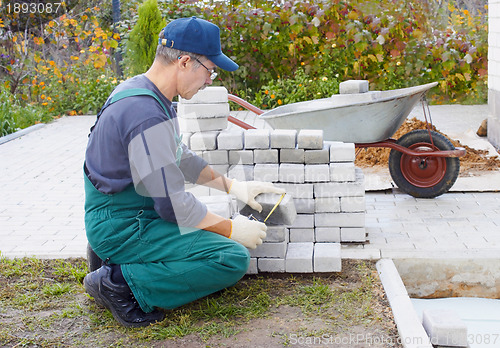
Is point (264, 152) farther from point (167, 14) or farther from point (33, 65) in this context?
point (33, 65)

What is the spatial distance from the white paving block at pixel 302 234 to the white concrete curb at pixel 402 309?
1.93ft

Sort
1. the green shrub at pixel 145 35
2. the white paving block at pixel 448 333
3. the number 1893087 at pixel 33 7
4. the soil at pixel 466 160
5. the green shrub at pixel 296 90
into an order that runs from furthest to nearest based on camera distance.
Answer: the number 1893087 at pixel 33 7, the green shrub at pixel 145 35, the green shrub at pixel 296 90, the soil at pixel 466 160, the white paving block at pixel 448 333

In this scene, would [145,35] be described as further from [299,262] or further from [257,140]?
[299,262]

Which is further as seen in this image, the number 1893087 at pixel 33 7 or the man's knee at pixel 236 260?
the number 1893087 at pixel 33 7

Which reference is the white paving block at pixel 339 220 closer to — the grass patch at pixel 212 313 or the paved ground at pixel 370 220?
the paved ground at pixel 370 220

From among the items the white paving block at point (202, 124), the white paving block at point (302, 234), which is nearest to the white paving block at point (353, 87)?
the white paving block at point (202, 124)

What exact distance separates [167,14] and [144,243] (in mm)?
8830

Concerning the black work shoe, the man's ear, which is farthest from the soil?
the black work shoe

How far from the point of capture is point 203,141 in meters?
4.49

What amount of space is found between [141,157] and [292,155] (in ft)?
5.16

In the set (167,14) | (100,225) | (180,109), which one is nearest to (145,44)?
(167,14)

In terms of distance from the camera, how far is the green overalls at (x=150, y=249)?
3.15 metres

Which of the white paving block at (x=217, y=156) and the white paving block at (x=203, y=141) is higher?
the white paving block at (x=203, y=141)

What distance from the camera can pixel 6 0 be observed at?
1191 centimetres
